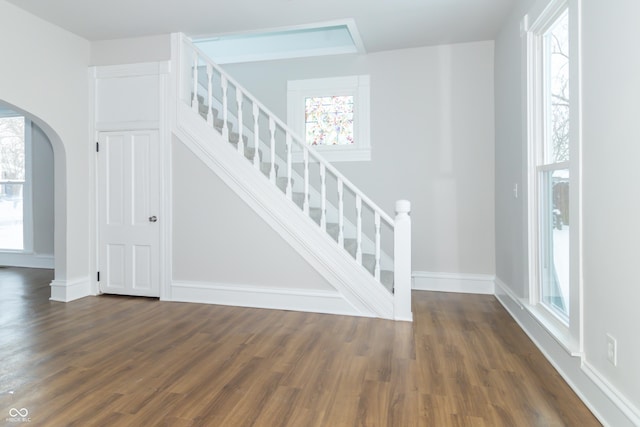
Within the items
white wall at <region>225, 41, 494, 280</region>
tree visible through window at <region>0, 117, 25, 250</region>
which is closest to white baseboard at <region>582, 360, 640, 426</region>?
white wall at <region>225, 41, 494, 280</region>

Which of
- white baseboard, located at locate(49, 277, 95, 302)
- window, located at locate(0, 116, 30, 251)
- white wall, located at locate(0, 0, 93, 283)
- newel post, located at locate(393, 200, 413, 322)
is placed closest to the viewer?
newel post, located at locate(393, 200, 413, 322)

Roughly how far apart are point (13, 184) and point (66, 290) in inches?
143

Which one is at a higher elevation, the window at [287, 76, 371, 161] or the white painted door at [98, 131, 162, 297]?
the window at [287, 76, 371, 161]

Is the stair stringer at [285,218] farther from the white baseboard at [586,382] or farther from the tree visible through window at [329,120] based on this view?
the tree visible through window at [329,120]

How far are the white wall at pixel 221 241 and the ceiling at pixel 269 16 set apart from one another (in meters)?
1.30

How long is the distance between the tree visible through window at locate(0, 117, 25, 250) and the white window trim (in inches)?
298

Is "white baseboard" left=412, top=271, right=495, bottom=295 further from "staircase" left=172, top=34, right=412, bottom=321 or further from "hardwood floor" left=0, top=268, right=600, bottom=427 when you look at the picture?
"hardwood floor" left=0, top=268, right=600, bottom=427

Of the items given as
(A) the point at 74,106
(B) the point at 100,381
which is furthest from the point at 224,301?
(A) the point at 74,106

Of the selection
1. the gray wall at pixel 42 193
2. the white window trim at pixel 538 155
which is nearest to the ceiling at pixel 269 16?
the white window trim at pixel 538 155

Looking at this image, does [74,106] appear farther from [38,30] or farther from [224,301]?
[224,301]

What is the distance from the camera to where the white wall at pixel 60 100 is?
365 cm

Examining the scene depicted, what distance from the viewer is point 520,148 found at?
3.37 m

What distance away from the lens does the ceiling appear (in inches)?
141

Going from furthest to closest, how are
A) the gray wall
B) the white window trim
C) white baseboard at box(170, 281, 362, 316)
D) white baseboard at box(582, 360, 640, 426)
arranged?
1. the gray wall
2. white baseboard at box(170, 281, 362, 316)
3. the white window trim
4. white baseboard at box(582, 360, 640, 426)
